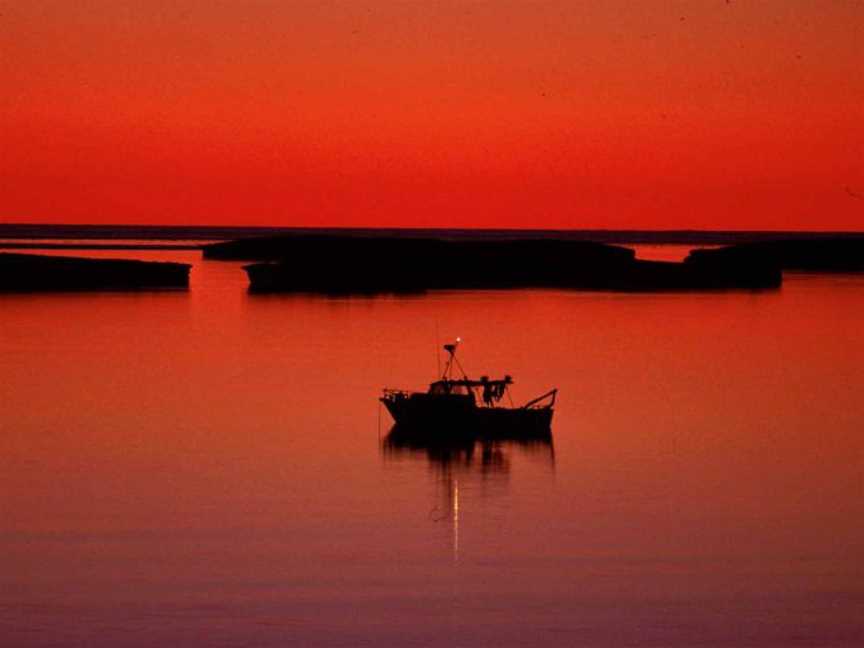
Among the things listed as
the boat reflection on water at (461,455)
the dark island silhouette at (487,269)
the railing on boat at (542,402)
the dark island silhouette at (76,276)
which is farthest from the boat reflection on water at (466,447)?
the dark island silhouette at (487,269)

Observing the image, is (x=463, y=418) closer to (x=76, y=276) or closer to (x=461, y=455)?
(x=461, y=455)

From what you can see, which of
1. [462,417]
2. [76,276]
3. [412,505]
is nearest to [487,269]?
[76,276]

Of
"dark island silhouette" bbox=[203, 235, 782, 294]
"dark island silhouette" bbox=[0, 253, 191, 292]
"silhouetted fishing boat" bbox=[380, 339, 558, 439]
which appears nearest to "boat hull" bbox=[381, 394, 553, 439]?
"silhouetted fishing boat" bbox=[380, 339, 558, 439]

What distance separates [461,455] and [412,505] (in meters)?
7.74

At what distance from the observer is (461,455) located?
141 feet

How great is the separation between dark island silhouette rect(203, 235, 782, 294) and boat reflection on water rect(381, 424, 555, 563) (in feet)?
288

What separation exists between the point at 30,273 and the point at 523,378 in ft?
235

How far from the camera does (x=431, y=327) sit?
89062 mm

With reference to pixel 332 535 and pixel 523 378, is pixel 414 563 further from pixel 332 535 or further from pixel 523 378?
pixel 523 378

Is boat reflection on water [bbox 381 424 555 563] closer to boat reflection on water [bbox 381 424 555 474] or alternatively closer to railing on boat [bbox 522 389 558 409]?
boat reflection on water [bbox 381 424 555 474]

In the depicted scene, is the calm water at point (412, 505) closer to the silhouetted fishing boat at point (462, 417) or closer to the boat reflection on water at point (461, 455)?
the boat reflection on water at point (461, 455)

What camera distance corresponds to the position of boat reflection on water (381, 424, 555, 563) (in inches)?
1463

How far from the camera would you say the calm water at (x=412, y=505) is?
83.7ft

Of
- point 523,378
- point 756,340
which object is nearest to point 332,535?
point 523,378
